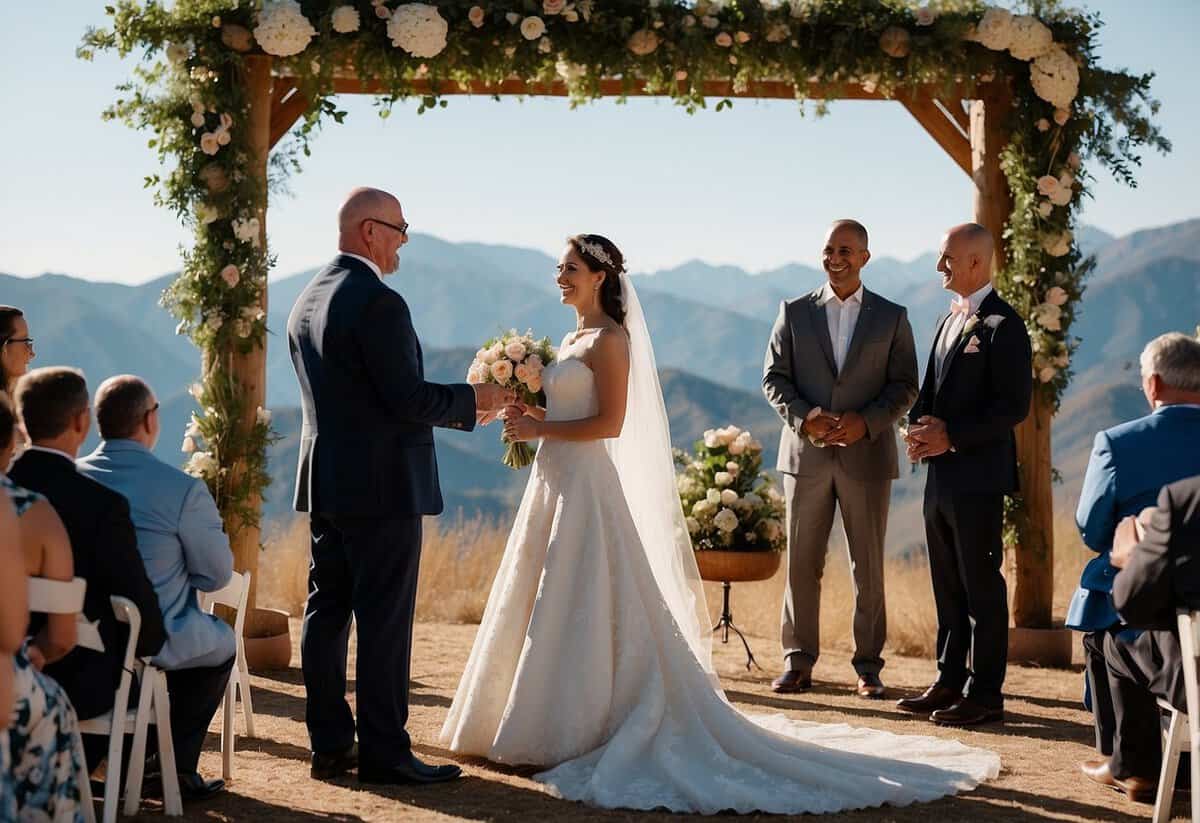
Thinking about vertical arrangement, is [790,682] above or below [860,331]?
below

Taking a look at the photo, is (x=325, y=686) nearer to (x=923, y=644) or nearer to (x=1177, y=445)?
(x=1177, y=445)

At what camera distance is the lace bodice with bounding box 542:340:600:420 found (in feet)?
17.7

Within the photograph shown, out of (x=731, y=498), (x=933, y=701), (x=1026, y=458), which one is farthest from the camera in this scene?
(x=1026, y=458)

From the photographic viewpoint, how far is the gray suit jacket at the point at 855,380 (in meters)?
6.61

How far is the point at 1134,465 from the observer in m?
4.49

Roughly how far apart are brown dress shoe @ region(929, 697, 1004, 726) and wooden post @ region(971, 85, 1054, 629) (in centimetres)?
187

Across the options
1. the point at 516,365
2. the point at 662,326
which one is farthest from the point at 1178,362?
the point at 662,326

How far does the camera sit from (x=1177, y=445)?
14.6 ft

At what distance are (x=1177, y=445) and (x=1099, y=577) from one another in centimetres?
57

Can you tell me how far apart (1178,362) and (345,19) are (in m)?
4.47

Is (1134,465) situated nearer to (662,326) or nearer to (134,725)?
(134,725)

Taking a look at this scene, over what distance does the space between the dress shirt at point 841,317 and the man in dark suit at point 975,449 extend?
1.94 ft

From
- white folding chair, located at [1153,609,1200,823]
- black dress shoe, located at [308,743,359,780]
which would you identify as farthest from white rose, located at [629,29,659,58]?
white folding chair, located at [1153,609,1200,823]

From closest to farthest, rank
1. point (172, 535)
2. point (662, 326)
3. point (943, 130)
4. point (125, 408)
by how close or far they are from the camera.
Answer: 1. point (125, 408)
2. point (172, 535)
3. point (943, 130)
4. point (662, 326)
